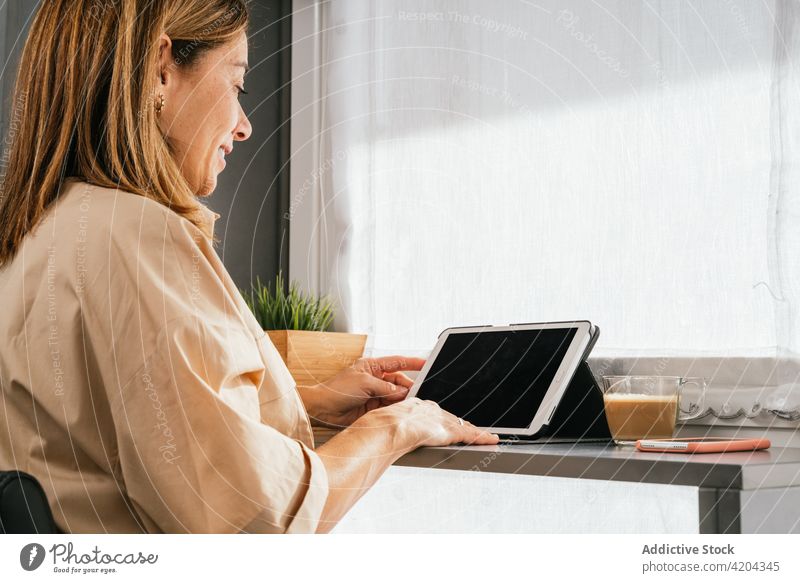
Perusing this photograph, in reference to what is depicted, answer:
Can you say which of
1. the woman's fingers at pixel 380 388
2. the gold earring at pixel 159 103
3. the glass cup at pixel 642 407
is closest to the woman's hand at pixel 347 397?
the woman's fingers at pixel 380 388

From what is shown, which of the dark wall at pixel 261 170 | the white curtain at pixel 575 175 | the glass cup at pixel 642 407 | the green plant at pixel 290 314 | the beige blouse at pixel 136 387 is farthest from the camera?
the dark wall at pixel 261 170

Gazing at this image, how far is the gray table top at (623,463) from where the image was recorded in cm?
64

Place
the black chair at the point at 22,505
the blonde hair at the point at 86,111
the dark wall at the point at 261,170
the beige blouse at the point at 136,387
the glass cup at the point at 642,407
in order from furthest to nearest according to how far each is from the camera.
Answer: the dark wall at the point at 261,170
the glass cup at the point at 642,407
the blonde hair at the point at 86,111
the beige blouse at the point at 136,387
the black chair at the point at 22,505

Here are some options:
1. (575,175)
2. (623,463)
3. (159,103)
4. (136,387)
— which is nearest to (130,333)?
(136,387)

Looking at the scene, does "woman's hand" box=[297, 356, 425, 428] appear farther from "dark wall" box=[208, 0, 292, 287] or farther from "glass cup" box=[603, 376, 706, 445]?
"dark wall" box=[208, 0, 292, 287]

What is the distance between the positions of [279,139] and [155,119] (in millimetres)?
968

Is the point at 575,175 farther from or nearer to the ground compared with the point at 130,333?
farther from the ground

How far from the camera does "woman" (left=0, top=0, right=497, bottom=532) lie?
2.01 feet

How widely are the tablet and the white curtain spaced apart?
0.20 metres

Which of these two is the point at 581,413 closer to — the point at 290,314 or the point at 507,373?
the point at 507,373

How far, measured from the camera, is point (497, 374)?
3.27 ft

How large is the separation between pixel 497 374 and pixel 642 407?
0.18m

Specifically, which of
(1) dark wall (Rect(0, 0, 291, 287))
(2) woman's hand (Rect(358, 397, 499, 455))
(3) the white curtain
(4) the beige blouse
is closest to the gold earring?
(4) the beige blouse

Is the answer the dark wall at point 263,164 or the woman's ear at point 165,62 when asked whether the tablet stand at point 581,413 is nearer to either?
the woman's ear at point 165,62
